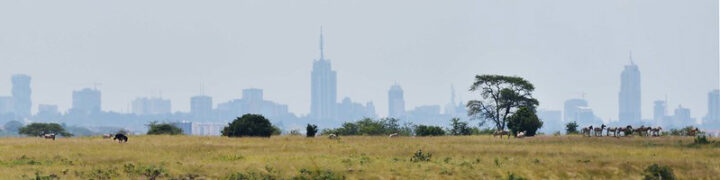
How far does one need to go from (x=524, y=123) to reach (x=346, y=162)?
43987 mm

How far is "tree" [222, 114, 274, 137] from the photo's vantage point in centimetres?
8450

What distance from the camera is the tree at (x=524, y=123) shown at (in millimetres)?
88000

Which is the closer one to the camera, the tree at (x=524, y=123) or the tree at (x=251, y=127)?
the tree at (x=251, y=127)

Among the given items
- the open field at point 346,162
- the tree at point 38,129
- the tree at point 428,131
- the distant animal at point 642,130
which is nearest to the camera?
the open field at point 346,162

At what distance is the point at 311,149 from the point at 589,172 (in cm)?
2098

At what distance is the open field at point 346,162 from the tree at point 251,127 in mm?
23610

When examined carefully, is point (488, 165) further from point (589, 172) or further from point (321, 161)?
point (321, 161)

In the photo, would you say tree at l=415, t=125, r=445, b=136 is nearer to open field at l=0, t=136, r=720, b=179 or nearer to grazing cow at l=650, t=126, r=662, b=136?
grazing cow at l=650, t=126, r=662, b=136

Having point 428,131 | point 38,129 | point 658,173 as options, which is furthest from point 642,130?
point 38,129

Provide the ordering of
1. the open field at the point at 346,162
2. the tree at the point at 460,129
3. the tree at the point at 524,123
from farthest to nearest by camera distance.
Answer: the tree at the point at 460,129, the tree at the point at 524,123, the open field at the point at 346,162

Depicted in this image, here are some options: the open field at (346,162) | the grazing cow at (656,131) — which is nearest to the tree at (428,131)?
the grazing cow at (656,131)

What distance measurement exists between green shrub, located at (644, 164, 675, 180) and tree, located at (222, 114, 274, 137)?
1833 inches

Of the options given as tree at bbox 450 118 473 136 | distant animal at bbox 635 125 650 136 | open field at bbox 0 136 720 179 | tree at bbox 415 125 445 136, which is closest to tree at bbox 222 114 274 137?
open field at bbox 0 136 720 179

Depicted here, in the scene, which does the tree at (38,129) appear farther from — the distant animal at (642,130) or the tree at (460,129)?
the distant animal at (642,130)
